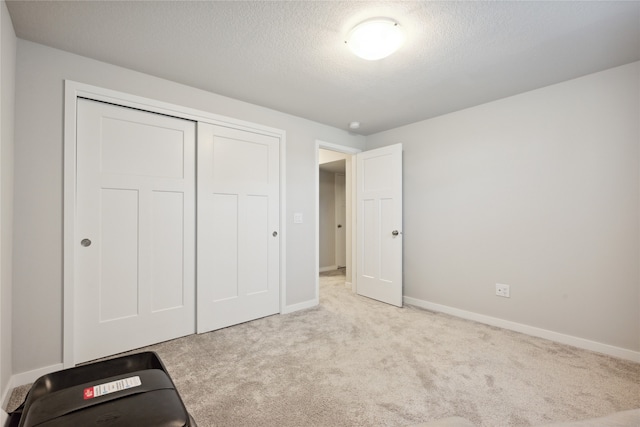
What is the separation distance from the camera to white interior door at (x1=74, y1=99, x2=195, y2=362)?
2.19 meters

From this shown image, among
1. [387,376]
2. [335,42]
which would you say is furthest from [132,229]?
[387,376]

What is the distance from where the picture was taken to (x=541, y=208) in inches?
105

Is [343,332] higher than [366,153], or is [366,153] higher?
[366,153]

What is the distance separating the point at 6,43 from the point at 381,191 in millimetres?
3339

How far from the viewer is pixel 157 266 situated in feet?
8.23

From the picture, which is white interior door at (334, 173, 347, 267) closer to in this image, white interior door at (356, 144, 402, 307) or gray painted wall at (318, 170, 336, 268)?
gray painted wall at (318, 170, 336, 268)

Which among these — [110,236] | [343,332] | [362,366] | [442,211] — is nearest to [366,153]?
[442,211]

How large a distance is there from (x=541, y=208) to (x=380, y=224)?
5.41 ft

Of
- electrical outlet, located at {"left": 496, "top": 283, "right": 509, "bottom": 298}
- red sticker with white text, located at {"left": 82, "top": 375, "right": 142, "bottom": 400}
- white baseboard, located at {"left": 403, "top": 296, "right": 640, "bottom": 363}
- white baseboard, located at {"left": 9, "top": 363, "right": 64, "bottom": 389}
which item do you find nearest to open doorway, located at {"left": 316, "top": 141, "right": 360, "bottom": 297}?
white baseboard, located at {"left": 403, "top": 296, "right": 640, "bottom": 363}

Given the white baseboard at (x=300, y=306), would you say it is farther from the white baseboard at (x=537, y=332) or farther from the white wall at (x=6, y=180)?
the white wall at (x=6, y=180)

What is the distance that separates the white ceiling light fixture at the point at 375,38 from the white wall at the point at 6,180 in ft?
6.25

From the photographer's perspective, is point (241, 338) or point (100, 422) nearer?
point (100, 422)

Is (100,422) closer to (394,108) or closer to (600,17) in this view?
(600,17)

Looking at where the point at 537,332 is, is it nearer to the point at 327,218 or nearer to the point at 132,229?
the point at 132,229
